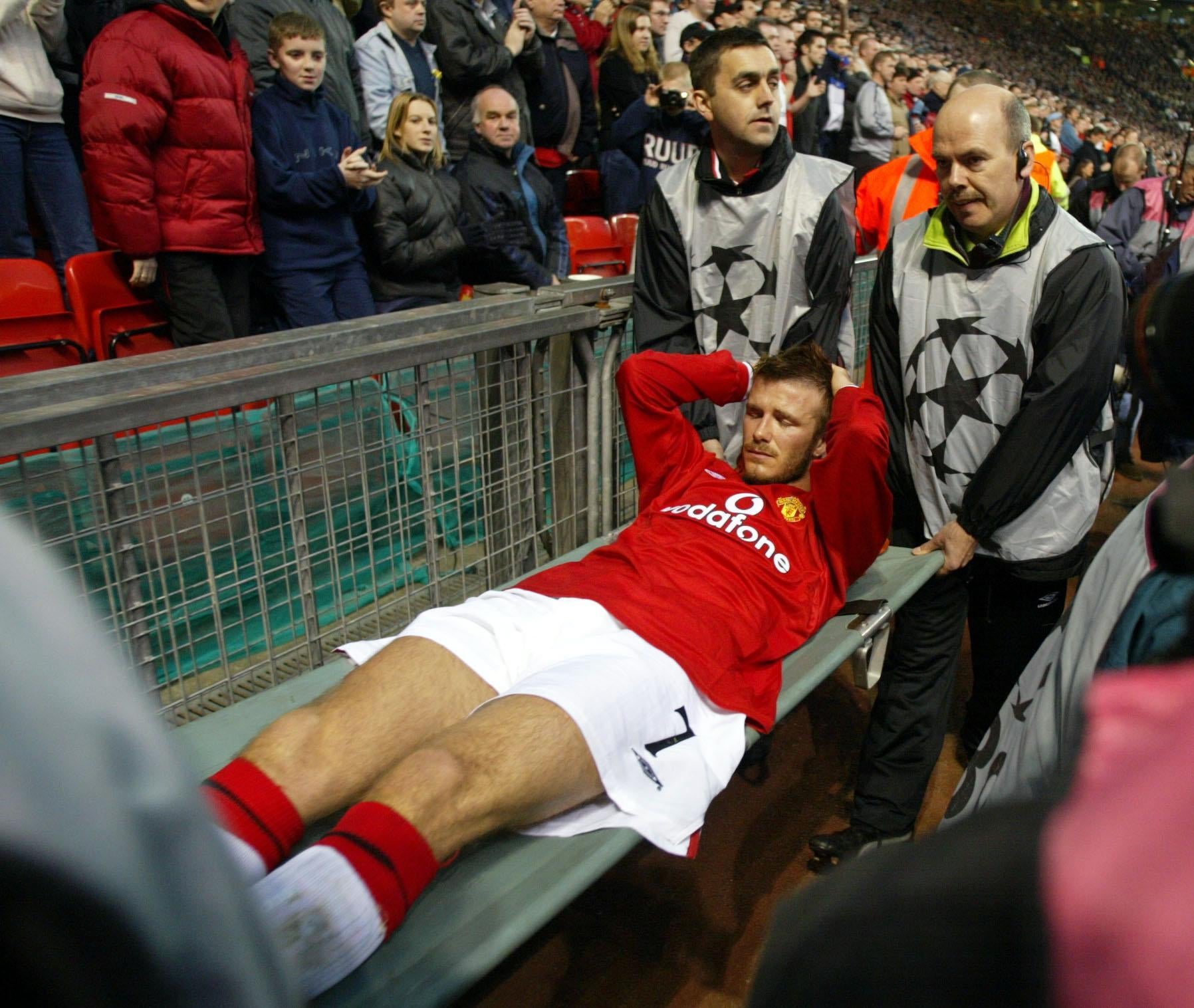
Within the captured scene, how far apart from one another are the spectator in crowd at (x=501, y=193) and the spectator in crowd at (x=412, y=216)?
163 millimetres

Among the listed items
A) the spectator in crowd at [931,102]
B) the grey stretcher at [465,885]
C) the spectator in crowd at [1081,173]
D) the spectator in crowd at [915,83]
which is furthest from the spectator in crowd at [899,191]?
the spectator in crowd at [1081,173]

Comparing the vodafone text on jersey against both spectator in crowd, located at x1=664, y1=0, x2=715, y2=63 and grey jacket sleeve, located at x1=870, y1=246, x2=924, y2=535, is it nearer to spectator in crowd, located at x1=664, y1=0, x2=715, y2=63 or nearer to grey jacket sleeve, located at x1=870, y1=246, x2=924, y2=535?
grey jacket sleeve, located at x1=870, y1=246, x2=924, y2=535

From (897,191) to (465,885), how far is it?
3.58 m

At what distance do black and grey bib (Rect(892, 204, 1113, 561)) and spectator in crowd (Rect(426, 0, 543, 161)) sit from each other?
125 inches

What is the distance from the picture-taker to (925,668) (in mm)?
2707

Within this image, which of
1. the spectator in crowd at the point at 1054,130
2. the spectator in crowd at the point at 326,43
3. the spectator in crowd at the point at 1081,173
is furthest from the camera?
the spectator in crowd at the point at 1054,130

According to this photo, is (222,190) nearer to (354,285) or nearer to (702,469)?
(354,285)

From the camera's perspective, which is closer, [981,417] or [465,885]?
[465,885]

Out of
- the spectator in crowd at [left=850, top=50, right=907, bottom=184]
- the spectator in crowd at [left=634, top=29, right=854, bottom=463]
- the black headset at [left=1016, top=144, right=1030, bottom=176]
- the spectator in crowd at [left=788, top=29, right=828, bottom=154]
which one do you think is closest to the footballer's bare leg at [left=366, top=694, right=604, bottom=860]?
the spectator in crowd at [left=634, top=29, right=854, bottom=463]

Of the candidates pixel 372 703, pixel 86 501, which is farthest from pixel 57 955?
pixel 86 501

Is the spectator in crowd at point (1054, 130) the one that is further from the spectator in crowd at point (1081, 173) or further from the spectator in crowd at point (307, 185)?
the spectator in crowd at point (307, 185)

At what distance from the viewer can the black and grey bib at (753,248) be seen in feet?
9.37

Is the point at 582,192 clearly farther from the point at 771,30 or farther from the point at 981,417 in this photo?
the point at 981,417

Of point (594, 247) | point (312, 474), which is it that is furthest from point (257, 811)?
point (594, 247)
